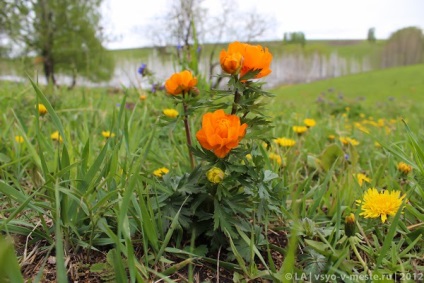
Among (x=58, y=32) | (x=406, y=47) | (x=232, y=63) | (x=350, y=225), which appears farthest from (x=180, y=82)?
(x=406, y=47)

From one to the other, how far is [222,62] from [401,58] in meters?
44.2

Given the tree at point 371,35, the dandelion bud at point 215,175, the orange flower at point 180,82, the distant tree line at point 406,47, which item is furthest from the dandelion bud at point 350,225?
the tree at point 371,35

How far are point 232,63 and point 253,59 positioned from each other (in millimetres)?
57

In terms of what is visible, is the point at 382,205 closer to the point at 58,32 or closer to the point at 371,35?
the point at 58,32

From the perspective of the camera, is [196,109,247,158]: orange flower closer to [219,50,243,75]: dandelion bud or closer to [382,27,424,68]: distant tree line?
[219,50,243,75]: dandelion bud

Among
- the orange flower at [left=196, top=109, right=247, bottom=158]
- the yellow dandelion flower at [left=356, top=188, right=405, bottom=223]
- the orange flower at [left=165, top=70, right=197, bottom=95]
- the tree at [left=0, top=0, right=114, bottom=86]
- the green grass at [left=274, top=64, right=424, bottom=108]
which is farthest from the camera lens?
the green grass at [left=274, top=64, right=424, bottom=108]

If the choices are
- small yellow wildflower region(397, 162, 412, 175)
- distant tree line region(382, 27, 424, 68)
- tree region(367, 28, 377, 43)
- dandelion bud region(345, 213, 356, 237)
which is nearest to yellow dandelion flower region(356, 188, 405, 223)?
dandelion bud region(345, 213, 356, 237)

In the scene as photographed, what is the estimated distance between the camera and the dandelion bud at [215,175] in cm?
66

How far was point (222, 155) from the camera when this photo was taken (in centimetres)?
65

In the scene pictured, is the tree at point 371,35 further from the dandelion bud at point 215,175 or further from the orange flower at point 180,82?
the dandelion bud at point 215,175

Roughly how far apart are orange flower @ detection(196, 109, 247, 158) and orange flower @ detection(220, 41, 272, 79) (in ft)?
0.42

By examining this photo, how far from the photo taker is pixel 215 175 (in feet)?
2.16

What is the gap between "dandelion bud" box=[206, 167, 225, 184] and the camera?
0.66 meters

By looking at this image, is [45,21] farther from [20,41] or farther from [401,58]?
[401,58]
